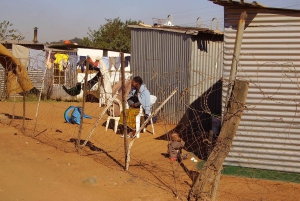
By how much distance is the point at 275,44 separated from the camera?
687 cm

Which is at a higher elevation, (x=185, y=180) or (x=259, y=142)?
(x=259, y=142)

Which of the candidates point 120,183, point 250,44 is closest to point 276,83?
point 250,44

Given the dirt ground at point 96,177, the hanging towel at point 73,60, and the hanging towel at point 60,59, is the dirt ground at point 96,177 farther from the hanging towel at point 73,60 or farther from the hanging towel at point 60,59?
the hanging towel at point 73,60

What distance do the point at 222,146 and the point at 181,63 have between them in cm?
750

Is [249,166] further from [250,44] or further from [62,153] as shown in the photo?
[62,153]

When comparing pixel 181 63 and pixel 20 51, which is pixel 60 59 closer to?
pixel 20 51

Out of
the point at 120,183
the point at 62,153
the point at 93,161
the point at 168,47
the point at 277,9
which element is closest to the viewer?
the point at 120,183

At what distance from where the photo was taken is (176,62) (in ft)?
40.0

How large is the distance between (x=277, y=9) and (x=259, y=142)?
2.18 m

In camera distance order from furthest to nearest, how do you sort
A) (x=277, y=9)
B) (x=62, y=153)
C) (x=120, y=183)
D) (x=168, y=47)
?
1. (x=168, y=47)
2. (x=62, y=153)
3. (x=277, y=9)
4. (x=120, y=183)

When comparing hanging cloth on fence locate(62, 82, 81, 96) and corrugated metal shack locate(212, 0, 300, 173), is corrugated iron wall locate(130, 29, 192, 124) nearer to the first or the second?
hanging cloth on fence locate(62, 82, 81, 96)

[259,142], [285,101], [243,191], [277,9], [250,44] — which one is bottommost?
[243,191]

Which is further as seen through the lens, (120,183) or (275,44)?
(275,44)

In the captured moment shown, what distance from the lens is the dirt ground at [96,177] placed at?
18.2 feet
